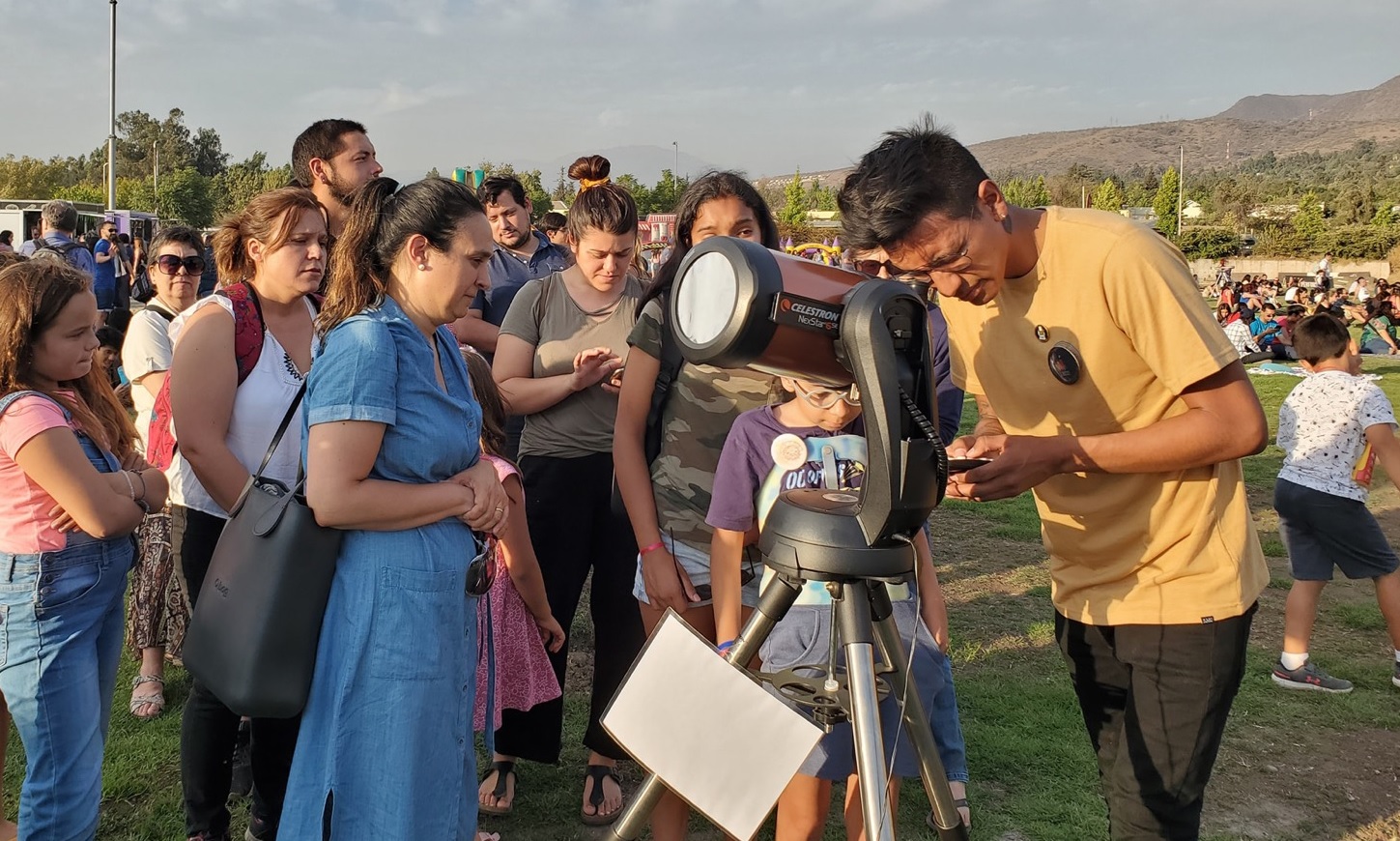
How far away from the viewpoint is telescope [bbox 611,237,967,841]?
1.35m

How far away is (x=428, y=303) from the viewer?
2.12 meters

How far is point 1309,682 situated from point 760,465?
3.46 meters

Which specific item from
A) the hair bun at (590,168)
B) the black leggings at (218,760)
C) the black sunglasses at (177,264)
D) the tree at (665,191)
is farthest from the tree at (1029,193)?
the black leggings at (218,760)

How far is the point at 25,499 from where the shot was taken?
2.44 metres

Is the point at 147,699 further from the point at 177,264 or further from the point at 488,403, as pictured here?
the point at 488,403

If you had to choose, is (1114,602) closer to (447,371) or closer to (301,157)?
(447,371)

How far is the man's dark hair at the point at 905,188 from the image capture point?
1.83 m

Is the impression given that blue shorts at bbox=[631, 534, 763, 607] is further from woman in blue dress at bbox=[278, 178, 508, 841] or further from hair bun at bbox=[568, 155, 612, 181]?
hair bun at bbox=[568, 155, 612, 181]

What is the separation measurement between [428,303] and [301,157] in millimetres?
2219

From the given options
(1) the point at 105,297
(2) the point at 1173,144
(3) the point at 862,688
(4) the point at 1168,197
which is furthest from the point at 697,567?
(2) the point at 1173,144

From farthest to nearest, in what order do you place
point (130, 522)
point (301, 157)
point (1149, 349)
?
point (301, 157) → point (130, 522) → point (1149, 349)

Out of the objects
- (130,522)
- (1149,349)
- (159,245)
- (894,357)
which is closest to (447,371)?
(130,522)

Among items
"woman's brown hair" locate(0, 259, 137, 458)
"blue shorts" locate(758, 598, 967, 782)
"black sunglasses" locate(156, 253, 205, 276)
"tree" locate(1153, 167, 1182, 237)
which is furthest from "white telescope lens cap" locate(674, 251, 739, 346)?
"tree" locate(1153, 167, 1182, 237)

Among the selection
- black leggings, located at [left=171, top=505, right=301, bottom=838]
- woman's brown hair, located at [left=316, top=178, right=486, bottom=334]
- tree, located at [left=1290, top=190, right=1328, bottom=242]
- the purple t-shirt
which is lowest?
black leggings, located at [left=171, top=505, right=301, bottom=838]
